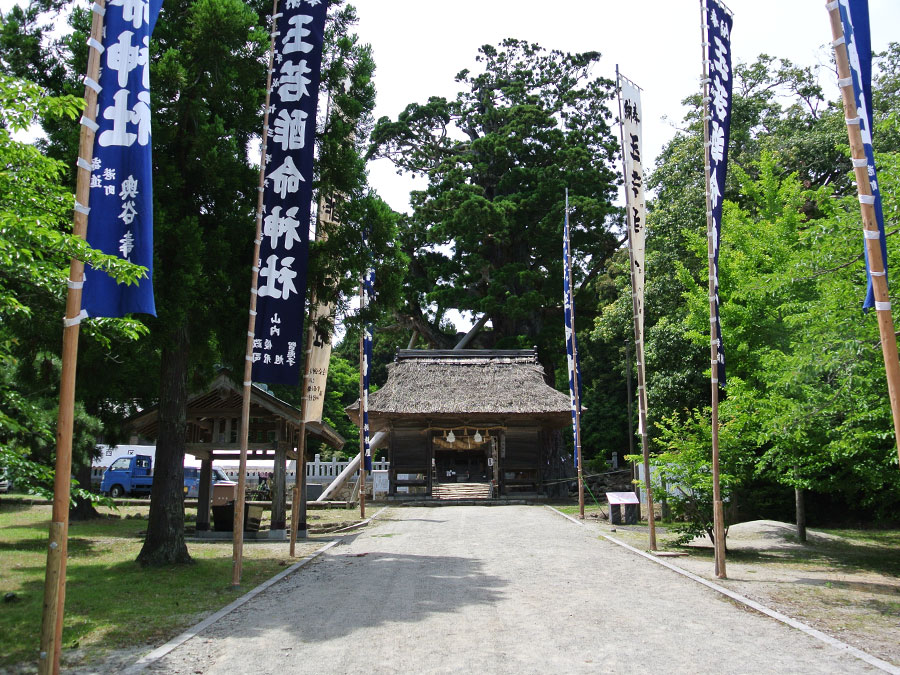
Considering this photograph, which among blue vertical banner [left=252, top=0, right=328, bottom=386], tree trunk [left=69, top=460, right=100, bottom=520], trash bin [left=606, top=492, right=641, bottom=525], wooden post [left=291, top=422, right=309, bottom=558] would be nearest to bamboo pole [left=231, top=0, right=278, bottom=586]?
blue vertical banner [left=252, top=0, right=328, bottom=386]

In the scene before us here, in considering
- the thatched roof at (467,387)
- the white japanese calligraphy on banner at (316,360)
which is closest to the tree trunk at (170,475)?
the white japanese calligraphy on banner at (316,360)

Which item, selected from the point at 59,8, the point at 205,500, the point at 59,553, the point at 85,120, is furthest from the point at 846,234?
the point at 205,500

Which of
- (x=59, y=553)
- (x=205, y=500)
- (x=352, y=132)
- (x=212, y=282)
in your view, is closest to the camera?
(x=59, y=553)

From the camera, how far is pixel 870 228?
5.45 meters

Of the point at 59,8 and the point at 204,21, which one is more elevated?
the point at 59,8

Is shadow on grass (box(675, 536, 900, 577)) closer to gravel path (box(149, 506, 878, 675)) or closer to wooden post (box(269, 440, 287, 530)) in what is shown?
gravel path (box(149, 506, 878, 675))

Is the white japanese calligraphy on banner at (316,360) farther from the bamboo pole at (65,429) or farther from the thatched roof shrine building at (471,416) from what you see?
the thatched roof shrine building at (471,416)

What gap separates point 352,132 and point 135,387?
800 centimetres

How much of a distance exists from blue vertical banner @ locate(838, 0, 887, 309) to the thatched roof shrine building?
20.0 metres

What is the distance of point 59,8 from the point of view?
35.8 ft

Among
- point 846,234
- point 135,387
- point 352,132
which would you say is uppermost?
point 352,132

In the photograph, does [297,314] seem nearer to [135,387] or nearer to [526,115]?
[135,387]

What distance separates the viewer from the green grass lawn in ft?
20.7

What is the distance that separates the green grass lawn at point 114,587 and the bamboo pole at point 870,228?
6.58 meters
